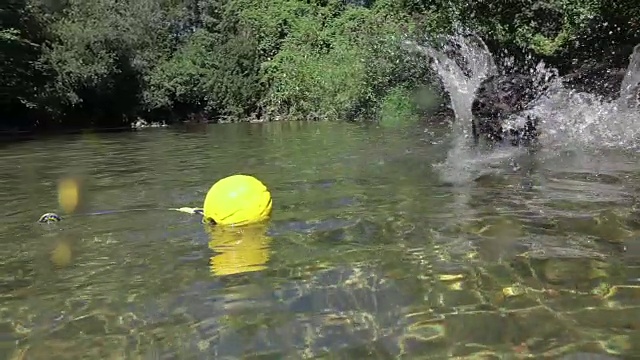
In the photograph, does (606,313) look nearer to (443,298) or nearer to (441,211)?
(443,298)

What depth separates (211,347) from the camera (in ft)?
10.9

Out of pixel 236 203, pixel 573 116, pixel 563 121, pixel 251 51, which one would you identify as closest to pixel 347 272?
pixel 236 203

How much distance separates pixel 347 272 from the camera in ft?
14.4

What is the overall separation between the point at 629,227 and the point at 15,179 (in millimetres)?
9188

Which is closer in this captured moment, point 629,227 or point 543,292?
point 543,292

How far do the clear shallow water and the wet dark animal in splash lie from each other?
2.78 m

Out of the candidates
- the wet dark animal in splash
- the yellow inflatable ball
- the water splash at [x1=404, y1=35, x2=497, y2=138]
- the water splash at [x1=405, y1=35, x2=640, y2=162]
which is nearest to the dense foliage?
the water splash at [x1=404, y1=35, x2=497, y2=138]

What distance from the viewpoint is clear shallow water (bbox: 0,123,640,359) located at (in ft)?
11.0

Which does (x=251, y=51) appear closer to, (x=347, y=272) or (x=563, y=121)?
(x=563, y=121)

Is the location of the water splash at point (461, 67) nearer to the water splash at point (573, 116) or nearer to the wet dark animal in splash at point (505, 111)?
the water splash at point (573, 116)

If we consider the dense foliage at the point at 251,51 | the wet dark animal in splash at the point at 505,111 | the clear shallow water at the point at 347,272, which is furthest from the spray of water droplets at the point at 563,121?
the dense foliage at the point at 251,51

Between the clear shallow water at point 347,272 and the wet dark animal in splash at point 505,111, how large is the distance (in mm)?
2778

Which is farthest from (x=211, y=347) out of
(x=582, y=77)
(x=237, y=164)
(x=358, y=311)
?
(x=582, y=77)

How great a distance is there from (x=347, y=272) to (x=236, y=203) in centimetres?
173
